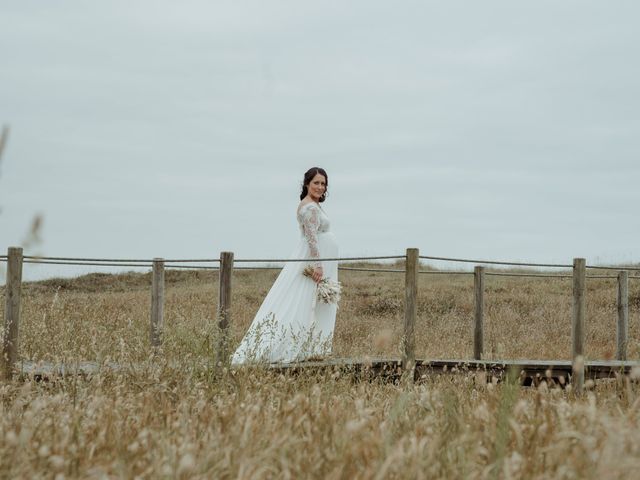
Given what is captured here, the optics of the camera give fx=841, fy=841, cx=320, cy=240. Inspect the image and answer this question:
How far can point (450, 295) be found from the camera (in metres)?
20.0

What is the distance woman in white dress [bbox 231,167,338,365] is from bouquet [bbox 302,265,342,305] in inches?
1.8

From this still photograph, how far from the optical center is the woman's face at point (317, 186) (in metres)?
9.12

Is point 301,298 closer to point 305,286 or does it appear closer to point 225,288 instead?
point 305,286

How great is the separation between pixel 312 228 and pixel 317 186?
0.46m

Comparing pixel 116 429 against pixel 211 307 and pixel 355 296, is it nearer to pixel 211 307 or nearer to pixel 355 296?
pixel 211 307

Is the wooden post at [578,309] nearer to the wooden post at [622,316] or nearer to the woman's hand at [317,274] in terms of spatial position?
the wooden post at [622,316]

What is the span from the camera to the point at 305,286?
927cm

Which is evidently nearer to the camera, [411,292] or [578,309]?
[411,292]

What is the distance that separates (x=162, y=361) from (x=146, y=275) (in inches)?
884

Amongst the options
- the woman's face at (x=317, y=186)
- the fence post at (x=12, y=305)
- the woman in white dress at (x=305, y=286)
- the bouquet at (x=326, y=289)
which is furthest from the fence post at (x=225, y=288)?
the fence post at (x=12, y=305)

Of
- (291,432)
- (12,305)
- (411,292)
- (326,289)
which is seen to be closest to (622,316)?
(411,292)

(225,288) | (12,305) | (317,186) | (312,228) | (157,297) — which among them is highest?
(317,186)

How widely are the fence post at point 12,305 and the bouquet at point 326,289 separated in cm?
298

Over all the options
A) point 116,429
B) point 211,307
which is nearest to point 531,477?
point 116,429
